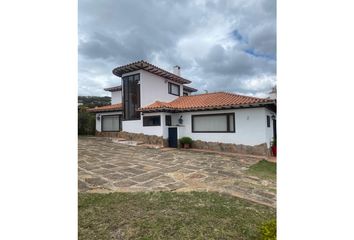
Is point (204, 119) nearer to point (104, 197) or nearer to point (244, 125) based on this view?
point (244, 125)

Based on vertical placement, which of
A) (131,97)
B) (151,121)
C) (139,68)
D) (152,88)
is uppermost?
(139,68)

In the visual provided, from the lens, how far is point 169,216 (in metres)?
3.47

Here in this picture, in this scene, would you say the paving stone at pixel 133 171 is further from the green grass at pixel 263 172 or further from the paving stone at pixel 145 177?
the green grass at pixel 263 172

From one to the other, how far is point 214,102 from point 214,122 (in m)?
1.54

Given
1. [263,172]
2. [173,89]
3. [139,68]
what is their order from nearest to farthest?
[263,172] → [139,68] → [173,89]

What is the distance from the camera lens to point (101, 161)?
27.9 feet

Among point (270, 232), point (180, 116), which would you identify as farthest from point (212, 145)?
point (270, 232)

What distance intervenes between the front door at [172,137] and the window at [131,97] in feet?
10.4

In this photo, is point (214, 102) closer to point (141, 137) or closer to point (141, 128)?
point (141, 128)

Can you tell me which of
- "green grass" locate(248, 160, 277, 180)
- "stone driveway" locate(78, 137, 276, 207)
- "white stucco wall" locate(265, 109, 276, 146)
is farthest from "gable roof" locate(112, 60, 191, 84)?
"green grass" locate(248, 160, 277, 180)

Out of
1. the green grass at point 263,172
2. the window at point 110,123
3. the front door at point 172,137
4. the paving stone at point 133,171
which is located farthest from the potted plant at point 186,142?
the window at point 110,123

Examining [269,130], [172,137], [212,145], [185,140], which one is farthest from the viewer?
[172,137]
